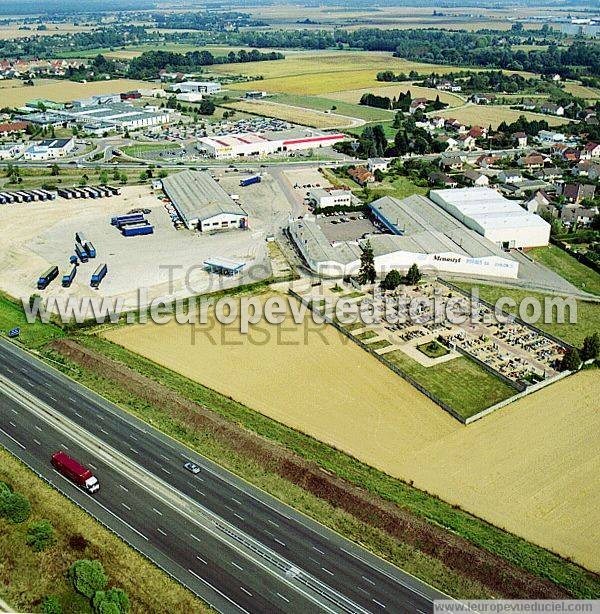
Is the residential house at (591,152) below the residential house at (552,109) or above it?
below

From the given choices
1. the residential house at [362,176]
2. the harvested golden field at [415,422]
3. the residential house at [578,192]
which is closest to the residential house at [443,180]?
the residential house at [362,176]

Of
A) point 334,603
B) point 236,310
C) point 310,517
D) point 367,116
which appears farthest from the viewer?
point 367,116

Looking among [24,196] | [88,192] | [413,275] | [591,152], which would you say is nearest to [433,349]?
[413,275]

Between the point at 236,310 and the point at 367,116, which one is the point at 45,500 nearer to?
the point at 236,310

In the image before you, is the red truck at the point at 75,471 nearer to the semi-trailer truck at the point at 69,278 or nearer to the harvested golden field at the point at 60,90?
the semi-trailer truck at the point at 69,278

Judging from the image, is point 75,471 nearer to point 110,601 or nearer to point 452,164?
point 110,601

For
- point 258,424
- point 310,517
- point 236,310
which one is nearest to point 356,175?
point 236,310

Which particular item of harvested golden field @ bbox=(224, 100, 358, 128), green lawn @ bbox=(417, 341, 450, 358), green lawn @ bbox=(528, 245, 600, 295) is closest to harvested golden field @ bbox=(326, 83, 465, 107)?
harvested golden field @ bbox=(224, 100, 358, 128)
